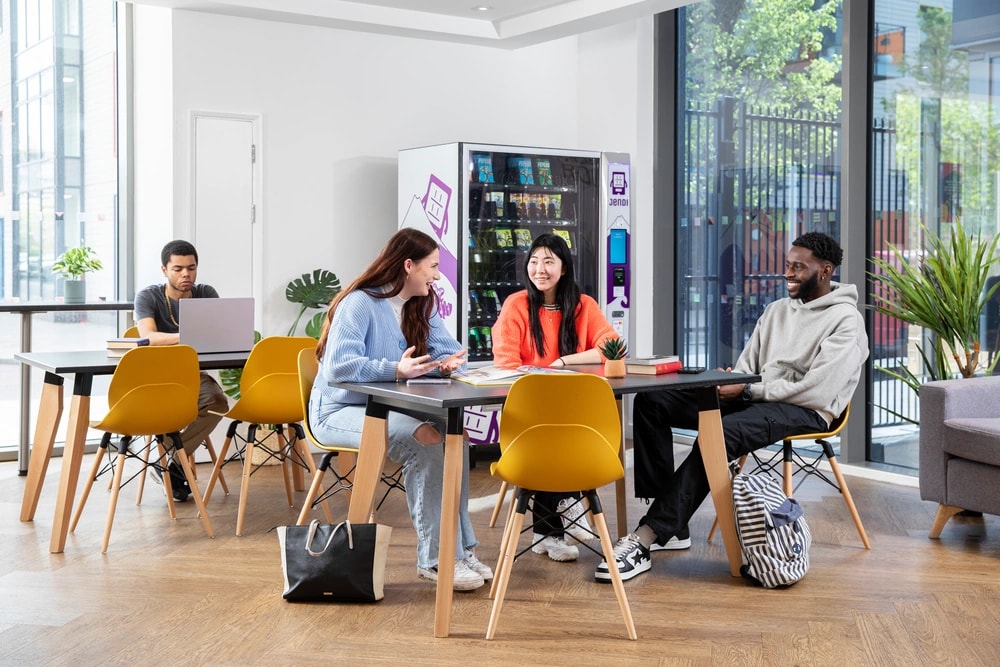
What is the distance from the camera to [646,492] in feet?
14.9

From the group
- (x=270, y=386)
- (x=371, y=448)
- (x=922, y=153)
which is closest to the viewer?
(x=371, y=448)

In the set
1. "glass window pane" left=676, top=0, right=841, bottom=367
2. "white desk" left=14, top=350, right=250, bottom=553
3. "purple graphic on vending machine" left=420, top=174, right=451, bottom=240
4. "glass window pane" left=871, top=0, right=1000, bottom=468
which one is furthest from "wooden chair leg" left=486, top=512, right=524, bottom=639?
"glass window pane" left=676, top=0, right=841, bottom=367

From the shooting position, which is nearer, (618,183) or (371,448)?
(371,448)

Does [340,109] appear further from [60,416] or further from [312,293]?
[60,416]

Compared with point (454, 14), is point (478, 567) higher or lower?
lower

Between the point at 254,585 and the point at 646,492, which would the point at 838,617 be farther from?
the point at 254,585

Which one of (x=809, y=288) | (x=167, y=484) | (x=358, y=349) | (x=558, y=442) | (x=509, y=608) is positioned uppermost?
(x=809, y=288)

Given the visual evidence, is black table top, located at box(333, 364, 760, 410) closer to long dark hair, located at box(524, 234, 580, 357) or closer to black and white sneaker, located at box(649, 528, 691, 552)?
long dark hair, located at box(524, 234, 580, 357)

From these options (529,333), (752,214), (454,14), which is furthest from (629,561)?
(454,14)

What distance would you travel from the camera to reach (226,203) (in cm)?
671

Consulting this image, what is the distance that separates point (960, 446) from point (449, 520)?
2.39 m

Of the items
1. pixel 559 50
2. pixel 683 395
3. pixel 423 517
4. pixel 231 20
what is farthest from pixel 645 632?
pixel 559 50

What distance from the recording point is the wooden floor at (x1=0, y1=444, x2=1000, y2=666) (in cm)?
334

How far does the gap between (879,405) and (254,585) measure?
3942 millimetres
